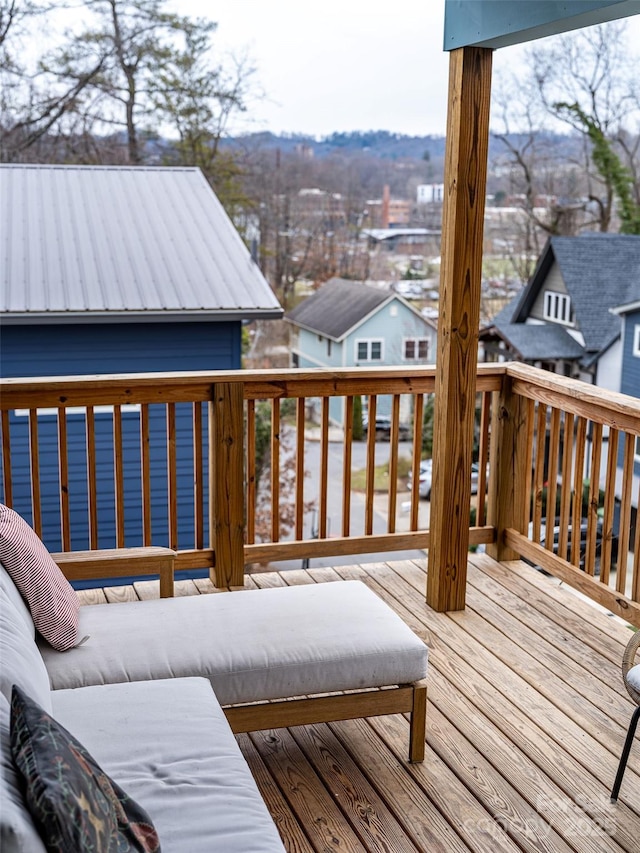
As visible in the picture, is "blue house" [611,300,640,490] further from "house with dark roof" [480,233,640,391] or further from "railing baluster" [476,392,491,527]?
"railing baluster" [476,392,491,527]

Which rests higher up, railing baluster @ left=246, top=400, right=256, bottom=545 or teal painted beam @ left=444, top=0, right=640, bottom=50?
teal painted beam @ left=444, top=0, right=640, bottom=50

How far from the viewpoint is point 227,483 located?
12.8ft

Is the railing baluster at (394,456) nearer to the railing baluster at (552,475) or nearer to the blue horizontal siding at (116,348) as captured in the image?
the railing baluster at (552,475)

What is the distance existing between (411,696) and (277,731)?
1.59ft

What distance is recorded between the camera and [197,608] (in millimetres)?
2777

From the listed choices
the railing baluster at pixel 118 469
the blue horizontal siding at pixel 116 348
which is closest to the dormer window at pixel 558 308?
the blue horizontal siding at pixel 116 348

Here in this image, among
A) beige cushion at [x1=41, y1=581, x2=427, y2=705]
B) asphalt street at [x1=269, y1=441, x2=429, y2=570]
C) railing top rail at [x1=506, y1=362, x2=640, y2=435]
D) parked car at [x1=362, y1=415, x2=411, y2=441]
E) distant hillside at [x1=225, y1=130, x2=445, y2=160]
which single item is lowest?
asphalt street at [x1=269, y1=441, x2=429, y2=570]

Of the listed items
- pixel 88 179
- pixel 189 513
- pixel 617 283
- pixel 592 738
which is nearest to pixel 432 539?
pixel 592 738

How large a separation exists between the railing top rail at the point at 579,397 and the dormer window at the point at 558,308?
26.3ft

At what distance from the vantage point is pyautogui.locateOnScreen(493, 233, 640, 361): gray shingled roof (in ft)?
37.1

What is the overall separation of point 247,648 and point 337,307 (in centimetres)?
781

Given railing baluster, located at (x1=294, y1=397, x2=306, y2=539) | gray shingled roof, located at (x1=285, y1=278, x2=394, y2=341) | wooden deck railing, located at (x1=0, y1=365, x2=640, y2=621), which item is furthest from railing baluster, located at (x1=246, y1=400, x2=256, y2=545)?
gray shingled roof, located at (x1=285, y1=278, x2=394, y2=341)

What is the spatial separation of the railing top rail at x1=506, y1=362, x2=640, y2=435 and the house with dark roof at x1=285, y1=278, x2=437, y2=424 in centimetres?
561

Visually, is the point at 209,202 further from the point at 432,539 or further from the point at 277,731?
the point at 277,731
